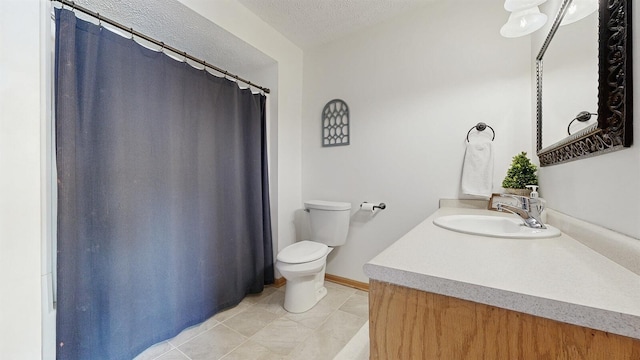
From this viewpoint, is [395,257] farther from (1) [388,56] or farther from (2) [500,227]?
(1) [388,56]

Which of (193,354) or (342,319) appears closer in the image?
(193,354)

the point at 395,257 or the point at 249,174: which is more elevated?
the point at 249,174

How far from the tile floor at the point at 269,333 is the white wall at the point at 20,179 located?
1.98 feet

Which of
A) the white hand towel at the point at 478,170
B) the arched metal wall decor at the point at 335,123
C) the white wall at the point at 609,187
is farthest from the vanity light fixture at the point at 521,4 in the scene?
the arched metal wall decor at the point at 335,123

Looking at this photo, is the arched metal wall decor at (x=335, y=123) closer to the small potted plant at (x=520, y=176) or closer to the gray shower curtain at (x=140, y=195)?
the gray shower curtain at (x=140, y=195)

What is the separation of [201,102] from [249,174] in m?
0.64

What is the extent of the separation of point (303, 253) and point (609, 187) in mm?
1534

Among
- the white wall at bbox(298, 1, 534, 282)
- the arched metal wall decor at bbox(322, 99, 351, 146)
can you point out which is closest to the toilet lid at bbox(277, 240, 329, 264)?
the white wall at bbox(298, 1, 534, 282)

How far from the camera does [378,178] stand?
2.00 meters

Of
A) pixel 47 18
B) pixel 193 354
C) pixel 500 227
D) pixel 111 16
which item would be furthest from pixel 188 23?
pixel 500 227

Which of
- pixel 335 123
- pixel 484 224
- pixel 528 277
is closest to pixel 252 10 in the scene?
pixel 335 123

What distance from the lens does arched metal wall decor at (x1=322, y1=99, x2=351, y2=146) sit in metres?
2.15

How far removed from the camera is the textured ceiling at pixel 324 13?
1.79 m

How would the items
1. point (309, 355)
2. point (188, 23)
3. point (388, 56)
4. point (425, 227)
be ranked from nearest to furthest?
point (425, 227) → point (309, 355) → point (188, 23) → point (388, 56)
